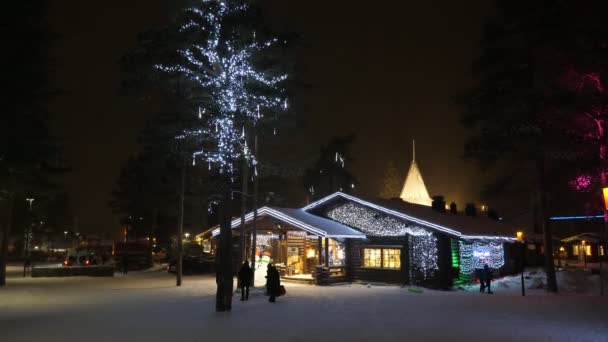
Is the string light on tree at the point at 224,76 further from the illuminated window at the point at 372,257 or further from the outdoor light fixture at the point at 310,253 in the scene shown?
the outdoor light fixture at the point at 310,253

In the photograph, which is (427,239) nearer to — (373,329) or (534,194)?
(534,194)

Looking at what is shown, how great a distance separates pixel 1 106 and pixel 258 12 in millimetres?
8116

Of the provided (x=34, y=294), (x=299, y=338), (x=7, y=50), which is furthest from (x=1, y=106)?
(x=299, y=338)

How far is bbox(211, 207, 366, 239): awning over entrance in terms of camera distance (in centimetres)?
2288

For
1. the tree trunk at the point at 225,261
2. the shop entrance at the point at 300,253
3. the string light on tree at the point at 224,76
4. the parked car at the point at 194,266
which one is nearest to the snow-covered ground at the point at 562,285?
the shop entrance at the point at 300,253

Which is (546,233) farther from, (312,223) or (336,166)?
(336,166)

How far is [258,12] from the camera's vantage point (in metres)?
14.1

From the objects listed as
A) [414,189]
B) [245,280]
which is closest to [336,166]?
[414,189]

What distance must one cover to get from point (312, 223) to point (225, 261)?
973 cm

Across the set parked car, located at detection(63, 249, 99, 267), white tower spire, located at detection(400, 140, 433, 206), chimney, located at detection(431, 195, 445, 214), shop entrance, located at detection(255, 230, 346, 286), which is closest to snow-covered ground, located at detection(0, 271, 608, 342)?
shop entrance, located at detection(255, 230, 346, 286)

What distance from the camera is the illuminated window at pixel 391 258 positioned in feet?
77.1

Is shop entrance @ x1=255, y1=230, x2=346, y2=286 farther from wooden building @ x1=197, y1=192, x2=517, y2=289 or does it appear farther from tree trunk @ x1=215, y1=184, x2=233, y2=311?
tree trunk @ x1=215, y1=184, x2=233, y2=311

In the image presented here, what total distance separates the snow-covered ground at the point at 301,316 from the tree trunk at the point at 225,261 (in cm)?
42

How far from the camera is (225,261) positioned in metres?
14.3
